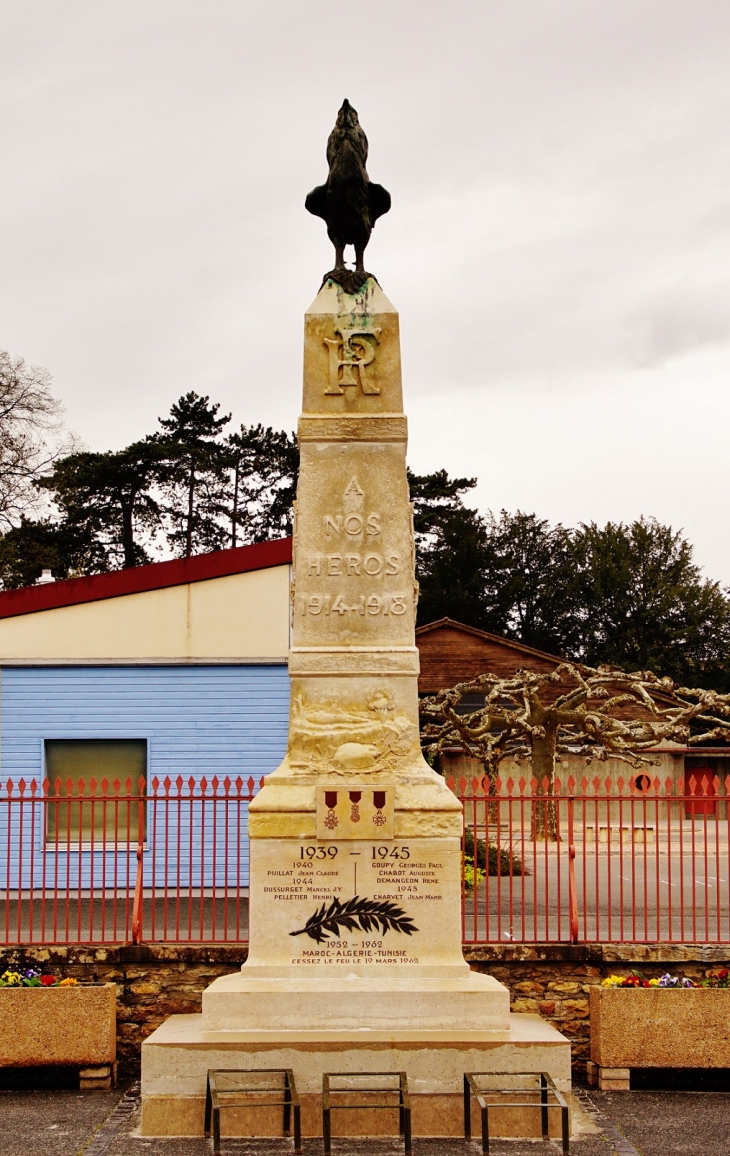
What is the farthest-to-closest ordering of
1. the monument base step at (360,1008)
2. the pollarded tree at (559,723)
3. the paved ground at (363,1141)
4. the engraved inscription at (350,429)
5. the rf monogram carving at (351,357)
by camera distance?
the pollarded tree at (559,723) < the rf monogram carving at (351,357) < the engraved inscription at (350,429) < the monument base step at (360,1008) < the paved ground at (363,1141)

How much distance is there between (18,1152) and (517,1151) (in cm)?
311

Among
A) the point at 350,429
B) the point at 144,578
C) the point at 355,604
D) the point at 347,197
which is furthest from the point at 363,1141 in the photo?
the point at 144,578

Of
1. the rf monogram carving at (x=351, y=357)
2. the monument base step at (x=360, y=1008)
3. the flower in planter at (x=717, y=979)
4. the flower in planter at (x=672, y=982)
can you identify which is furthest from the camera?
the flower in planter at (x=717, y=979)

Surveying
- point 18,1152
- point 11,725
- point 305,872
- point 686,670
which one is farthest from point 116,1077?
point 686,670

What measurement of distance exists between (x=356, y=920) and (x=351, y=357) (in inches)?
160

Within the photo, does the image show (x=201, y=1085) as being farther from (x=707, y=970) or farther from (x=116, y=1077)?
(x=707, y=970)

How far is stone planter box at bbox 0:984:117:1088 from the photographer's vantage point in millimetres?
9031

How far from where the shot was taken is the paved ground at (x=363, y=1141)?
7.41 meters

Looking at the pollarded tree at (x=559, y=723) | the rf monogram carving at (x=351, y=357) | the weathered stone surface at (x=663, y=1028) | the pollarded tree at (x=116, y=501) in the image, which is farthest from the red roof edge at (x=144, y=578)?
the pollarded tree at (x=116, y=501)

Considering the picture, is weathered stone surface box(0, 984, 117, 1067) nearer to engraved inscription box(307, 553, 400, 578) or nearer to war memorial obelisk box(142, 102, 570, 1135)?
war memorial obelisk box(142, 102, 570, 1135)

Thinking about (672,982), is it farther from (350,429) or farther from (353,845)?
(350,429)

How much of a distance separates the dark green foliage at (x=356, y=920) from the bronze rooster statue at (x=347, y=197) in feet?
14.9

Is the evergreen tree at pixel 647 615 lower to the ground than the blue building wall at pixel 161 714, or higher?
higher

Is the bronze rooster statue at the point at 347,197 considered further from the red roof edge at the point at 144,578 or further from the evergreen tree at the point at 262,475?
the evergreen tree at the point at 262,475
